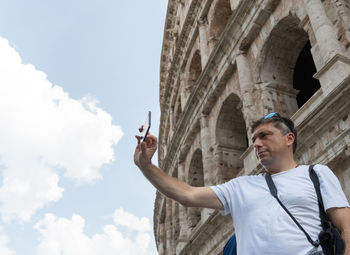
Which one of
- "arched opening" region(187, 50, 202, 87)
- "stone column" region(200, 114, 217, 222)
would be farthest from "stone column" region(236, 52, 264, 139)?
"arched opening" region(187, 50, 202, 87)

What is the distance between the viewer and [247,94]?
8375 millimetres

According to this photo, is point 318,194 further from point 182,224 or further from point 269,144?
point 182,224

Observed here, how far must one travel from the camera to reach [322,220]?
5.29 feet

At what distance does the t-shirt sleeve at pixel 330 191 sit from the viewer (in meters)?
1.63

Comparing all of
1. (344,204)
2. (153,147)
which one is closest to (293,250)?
(344,204)

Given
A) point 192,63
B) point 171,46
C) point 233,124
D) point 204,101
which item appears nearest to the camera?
point 233,124

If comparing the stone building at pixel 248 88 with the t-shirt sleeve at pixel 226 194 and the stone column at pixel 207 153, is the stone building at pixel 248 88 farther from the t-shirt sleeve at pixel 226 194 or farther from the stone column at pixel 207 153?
the t-shirt sleeve at pixel 226 194

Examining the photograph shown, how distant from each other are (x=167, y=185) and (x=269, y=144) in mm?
593

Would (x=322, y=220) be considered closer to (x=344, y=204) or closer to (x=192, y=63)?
(x=344, y=204)

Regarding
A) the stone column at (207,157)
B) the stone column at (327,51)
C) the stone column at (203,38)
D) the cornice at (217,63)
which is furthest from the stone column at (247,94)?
the stone column at (203,38)

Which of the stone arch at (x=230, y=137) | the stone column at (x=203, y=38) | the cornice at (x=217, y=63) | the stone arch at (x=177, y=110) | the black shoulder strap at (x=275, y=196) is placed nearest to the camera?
the black shoulder strap at (x=275, y=196)

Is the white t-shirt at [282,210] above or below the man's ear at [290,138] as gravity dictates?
below

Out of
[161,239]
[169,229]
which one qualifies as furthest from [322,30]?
[161,239]

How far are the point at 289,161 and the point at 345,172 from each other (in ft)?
11.6
